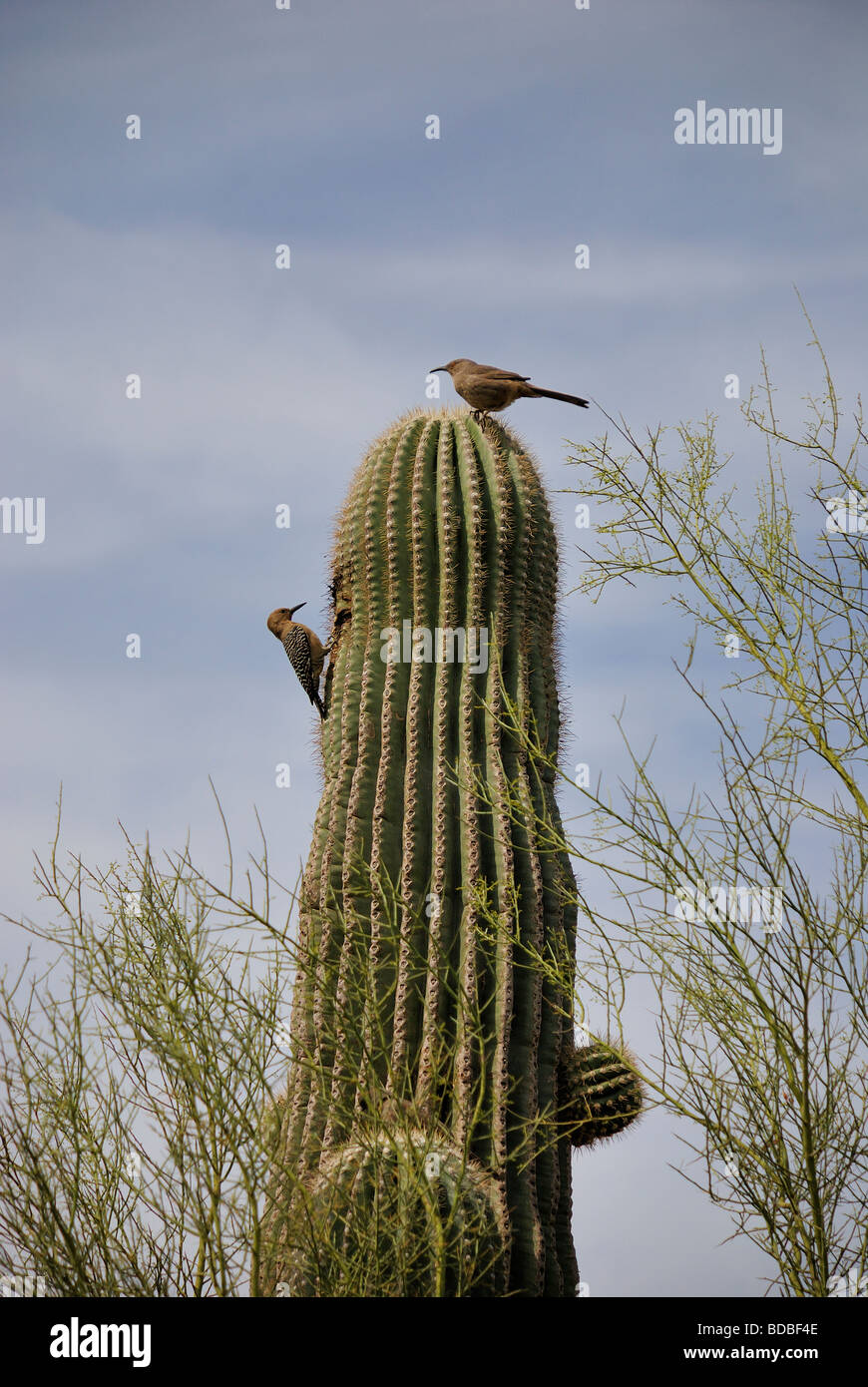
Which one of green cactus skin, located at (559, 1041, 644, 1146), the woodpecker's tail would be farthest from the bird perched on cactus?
green cactus skin, located at (559, 1041, 644, 1146)

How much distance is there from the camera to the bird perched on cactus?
20.5 ft

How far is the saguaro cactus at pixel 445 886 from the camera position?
179 inches

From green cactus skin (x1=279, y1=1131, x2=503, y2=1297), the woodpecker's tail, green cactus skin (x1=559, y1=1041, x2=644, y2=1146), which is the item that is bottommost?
green cactus skin (x1=279, y1=1131, x2=503, y2=1297)

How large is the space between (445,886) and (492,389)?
2.59 m

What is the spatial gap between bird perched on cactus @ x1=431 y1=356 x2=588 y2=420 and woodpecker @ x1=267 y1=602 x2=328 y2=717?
55.5 inches

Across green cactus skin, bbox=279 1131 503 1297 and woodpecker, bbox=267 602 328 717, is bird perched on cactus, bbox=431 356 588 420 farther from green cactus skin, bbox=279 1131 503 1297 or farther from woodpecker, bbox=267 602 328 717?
green cactus skin, bbox=279 1131 503 1297

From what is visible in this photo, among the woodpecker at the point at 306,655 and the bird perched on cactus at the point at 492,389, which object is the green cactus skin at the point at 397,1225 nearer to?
the woodpecker at the point at 306,655

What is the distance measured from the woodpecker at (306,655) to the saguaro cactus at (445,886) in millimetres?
312

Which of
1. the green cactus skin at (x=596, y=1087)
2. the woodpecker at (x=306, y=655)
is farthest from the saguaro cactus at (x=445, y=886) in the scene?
the woodpecker at (x=306, y=655)

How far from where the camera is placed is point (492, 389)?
6.29 meters

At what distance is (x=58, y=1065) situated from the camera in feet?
13.6
